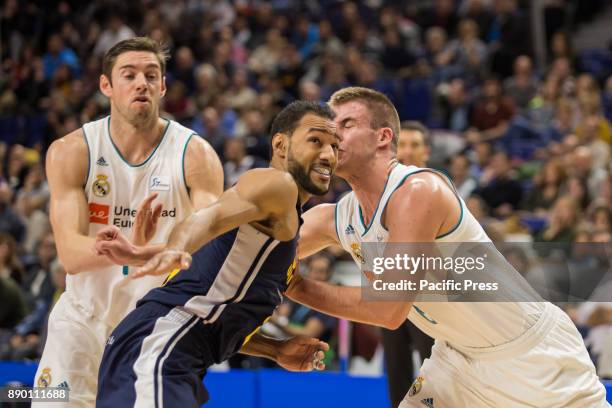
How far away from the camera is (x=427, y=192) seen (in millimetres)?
4230

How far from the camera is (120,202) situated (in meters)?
4.86

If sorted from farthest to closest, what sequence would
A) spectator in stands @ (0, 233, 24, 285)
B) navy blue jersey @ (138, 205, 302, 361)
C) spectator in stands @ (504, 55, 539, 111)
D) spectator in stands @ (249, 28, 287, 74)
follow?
spectator in stands @ (249, 28, 287, 74)
spectator in stands @ (504, 55, 539, 111)
spectator in stands @ (0, 233, 24, 285)
navy blue jersey @ (138, 205, 302, 361)

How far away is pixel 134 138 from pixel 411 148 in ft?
7.15

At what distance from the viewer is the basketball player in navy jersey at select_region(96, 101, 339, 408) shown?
143 inches

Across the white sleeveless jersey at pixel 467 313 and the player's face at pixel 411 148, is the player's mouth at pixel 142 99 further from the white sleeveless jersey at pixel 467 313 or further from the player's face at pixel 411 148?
the player's face at pixel 411 148

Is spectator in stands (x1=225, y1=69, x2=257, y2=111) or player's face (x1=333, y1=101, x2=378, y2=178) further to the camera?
spectator in stands (x1=225, y1=69, x2=257, y2=111)

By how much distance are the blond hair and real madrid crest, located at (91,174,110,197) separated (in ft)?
3.98

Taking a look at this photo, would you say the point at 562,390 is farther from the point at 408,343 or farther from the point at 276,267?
the point at 408,343

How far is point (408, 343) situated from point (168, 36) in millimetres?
10334

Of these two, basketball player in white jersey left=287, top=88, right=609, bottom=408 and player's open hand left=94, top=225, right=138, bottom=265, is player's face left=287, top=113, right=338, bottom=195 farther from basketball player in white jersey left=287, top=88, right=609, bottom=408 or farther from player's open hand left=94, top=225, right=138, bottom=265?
player's open hand left=94, top=225, right=138, bottom=265

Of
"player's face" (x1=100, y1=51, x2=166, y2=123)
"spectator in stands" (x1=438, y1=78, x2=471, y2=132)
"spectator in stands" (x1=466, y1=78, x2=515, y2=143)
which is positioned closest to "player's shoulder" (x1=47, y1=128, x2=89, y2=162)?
"player's face" (x1=100, y1=51, x2=166, y2=123)

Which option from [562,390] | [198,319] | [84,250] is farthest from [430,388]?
[84,250]

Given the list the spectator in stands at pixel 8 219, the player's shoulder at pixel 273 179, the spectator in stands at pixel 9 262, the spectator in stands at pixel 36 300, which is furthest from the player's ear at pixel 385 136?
the spectator in stands at pixel 8 219

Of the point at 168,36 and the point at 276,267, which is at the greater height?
the point at 168,36
